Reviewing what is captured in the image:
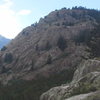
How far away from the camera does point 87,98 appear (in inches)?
734

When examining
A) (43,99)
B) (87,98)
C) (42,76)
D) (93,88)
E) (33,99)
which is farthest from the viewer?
(42,76)

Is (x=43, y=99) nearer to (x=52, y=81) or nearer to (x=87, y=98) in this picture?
(x=87, y=98)

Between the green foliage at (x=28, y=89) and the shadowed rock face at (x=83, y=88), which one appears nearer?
the shadowed rock face at (x=83, y=88)

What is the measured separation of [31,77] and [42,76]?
9.85 metres

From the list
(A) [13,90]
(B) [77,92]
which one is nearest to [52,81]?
(A) [13,90]

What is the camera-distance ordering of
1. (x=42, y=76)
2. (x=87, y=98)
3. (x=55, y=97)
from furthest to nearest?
1. (x=42, y=76)
2. (x=55, y=97)
3. (x=87, y=98)

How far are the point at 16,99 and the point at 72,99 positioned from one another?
366ft

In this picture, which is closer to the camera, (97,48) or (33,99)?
(33,99)

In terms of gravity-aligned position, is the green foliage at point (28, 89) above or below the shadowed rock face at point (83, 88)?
below

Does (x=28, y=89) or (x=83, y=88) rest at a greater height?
(x=83, y=88)

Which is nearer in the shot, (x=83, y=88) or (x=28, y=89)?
(x=83, y=88)

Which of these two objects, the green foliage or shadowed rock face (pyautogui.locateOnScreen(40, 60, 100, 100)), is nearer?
shadowed rock face (pyautogui.locateOnScreen(40, 60, 100, 100))

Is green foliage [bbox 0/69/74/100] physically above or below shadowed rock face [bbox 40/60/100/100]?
below

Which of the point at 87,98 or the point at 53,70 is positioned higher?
the point at 87,98
